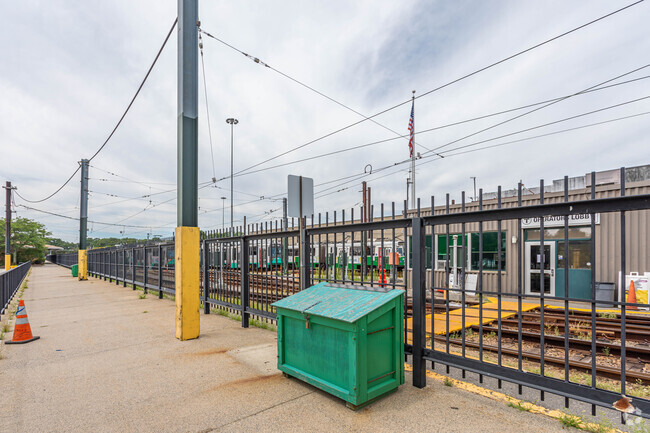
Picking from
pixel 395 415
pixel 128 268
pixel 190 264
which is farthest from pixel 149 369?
pixel 128 268

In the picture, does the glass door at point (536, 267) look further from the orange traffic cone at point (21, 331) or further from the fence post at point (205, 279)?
the orange traffic cone at point (21, 331)

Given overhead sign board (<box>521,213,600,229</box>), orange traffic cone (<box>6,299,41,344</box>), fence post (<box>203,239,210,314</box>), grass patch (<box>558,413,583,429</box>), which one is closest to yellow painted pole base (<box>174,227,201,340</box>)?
fence post (<box>203,239,210,314</box>)

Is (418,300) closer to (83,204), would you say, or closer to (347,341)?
(347,341)

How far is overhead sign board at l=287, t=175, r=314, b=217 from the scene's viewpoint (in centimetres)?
624

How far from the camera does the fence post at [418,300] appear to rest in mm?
3877

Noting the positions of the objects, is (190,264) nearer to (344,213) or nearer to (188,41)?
(344,213)

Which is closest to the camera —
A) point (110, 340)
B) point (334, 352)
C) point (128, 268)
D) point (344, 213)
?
point (334, 352)

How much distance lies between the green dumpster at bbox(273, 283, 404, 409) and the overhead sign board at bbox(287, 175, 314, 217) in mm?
2401

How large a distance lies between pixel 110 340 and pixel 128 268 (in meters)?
11.0

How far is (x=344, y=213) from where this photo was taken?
5176 millimetres

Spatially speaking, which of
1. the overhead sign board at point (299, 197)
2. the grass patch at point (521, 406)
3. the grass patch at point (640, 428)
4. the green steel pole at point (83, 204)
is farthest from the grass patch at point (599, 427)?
the green steel pole at point (83, 204)

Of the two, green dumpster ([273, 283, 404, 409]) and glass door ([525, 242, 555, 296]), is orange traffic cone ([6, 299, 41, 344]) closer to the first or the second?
green dumpster ([273, 283, 404, 409])

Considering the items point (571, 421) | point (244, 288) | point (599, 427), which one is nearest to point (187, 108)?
point (244, 288)

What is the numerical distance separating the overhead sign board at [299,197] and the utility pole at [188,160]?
6.28 feet
